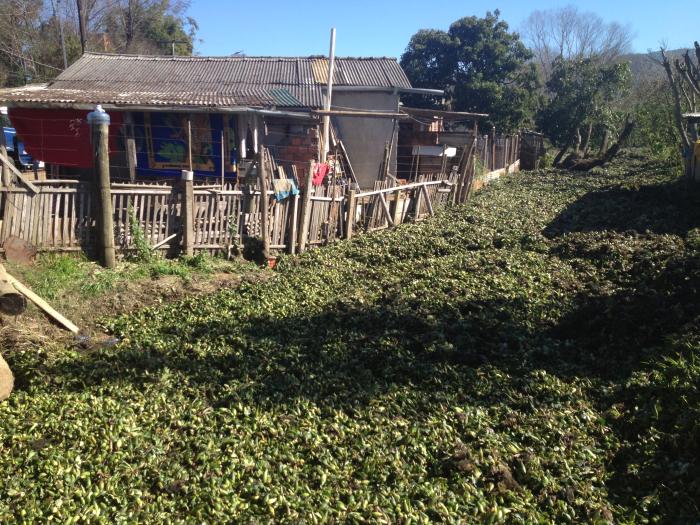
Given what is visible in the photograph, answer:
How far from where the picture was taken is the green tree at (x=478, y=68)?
26.8m

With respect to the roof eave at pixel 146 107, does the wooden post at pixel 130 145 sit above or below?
below

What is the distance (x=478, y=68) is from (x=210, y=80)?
14872 mm

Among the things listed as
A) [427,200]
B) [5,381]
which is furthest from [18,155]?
[5,381]

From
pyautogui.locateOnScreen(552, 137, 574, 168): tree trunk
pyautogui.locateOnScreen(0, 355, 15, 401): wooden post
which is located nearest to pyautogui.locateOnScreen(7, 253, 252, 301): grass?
pyautogui.locateOnScreen(0, 355, 15, 401): wooden post

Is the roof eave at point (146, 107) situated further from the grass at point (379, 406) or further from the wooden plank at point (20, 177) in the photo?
the grass at point (379, 406)

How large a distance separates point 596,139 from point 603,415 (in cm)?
3223

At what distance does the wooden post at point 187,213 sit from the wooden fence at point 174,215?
62mm

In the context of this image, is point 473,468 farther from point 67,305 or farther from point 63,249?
point 63,249

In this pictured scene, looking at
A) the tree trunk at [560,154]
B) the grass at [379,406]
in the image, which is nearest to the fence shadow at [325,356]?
the grass at [379,406]

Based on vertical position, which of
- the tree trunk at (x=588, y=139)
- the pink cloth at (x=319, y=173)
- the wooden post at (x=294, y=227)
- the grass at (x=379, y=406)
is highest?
the tree trunk at (x=588, y=139)

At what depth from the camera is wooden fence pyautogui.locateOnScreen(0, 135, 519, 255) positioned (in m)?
7.90

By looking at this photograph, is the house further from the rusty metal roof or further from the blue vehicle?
the blue vehicle

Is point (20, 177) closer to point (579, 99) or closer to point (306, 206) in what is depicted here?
point (306, 206)

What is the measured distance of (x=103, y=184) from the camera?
7.91 m
